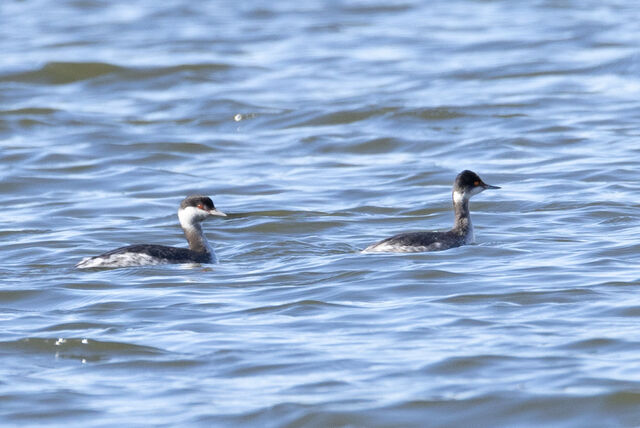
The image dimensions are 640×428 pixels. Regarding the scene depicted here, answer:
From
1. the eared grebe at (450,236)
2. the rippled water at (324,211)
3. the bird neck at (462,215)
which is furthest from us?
the bird neck at (462,215)

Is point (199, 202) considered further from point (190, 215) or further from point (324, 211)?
point (324, 211)

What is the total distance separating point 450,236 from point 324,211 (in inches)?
→ 92.4

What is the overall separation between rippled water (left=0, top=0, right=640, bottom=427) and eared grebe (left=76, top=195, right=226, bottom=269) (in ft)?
0.43

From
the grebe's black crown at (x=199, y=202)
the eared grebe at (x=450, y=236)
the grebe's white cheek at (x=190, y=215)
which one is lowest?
→ the eared grebe at (x=450, y=236)

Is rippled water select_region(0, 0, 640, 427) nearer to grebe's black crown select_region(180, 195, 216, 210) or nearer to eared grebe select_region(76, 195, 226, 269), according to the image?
eared grebe select_region(76, 195, 226, 269)

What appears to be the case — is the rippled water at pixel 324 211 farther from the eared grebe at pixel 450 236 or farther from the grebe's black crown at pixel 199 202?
the grebe's black crown at pixel 199 202

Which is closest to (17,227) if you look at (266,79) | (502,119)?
(502,119)

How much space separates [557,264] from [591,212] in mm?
2672

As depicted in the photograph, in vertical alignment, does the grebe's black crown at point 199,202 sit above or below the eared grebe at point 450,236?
above

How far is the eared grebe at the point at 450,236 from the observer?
11578 mm

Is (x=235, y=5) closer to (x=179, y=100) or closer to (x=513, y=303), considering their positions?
(x=179, y=100)

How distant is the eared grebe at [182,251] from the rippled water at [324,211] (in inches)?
5.1

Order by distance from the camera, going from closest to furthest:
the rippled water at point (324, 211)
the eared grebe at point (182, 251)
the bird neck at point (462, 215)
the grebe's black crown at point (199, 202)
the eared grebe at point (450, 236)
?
the rippled water at point (324, 211)
the eared grebe at point (182, 251)
the eared grebe at point (450, 236)
the bird neck at point (462, 215)
the grebe's black crown at point (199, 202)

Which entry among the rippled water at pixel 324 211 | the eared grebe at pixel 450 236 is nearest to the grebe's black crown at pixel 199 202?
the rippled water at pixel 324 211
